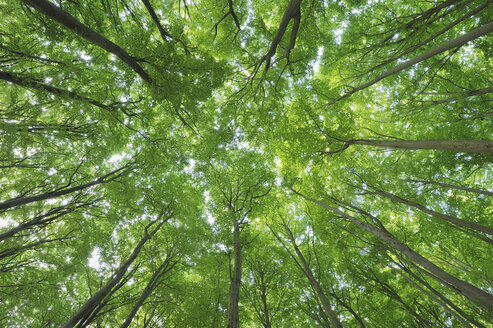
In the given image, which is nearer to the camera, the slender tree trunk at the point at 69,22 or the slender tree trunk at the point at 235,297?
the slender tree trunk at the point at 69,22

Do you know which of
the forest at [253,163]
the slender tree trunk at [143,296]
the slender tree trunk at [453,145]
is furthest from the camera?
the slender tree trunk at [143,296]

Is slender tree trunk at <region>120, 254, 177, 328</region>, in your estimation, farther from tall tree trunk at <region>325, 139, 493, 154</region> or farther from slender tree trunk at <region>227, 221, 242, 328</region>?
tall tree trunk at <region>325, 139, 493, 154</region>

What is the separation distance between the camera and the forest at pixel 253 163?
181 inches

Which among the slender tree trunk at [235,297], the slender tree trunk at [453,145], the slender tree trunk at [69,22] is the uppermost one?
the slender tree trunk at [69,22]

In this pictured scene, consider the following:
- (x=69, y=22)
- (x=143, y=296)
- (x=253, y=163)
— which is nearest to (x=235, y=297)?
(x=143, y=296)

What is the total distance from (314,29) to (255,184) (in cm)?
547

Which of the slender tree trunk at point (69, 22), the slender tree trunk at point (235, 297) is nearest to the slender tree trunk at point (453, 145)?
the slender tree trunk at point (235, 297)

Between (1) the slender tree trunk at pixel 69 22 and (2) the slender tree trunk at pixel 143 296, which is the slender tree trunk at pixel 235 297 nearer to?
(2) the slender tree trunk at pixel 143 296

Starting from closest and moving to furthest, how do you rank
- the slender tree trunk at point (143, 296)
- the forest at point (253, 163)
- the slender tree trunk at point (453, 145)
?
the slender tree trunk at point (453, 145)
the forest at point (253, 163)
the slender tree trunk at point (143, 296)

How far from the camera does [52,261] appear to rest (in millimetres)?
7863

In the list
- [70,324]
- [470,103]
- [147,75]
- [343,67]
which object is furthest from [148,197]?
[470,103]

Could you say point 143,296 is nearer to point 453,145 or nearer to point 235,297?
point 235,297

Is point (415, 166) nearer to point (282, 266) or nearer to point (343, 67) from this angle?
point (343, 67)

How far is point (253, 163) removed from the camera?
912 cm
